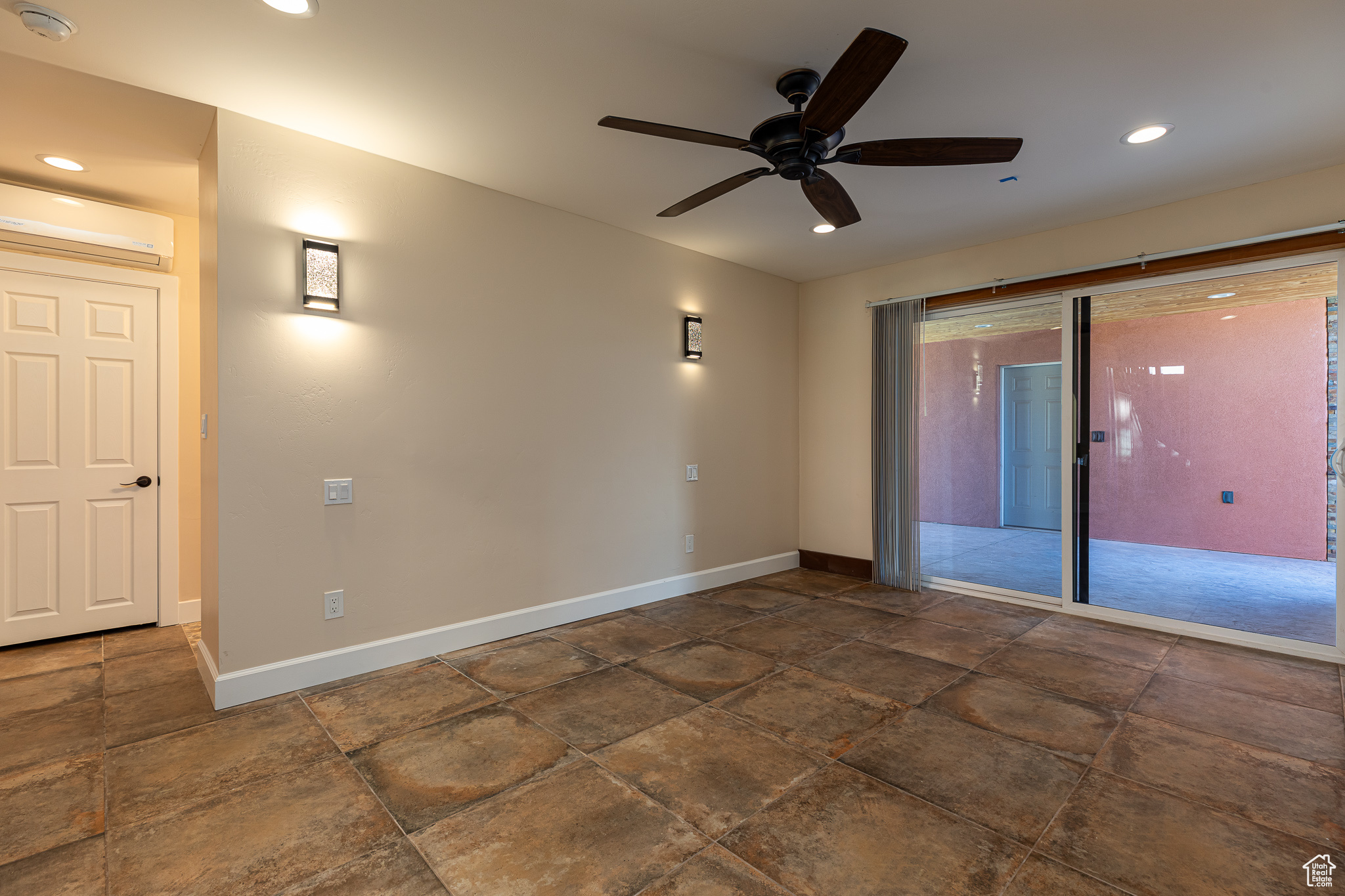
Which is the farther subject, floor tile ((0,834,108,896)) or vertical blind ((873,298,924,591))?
vertical blind ((873,298,924,591))

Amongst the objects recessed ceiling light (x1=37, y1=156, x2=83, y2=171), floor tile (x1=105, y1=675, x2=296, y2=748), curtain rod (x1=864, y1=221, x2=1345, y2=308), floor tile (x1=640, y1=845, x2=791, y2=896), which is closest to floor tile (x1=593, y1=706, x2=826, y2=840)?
floor tile (x1=640, y1=845, x2=791, y2=896)

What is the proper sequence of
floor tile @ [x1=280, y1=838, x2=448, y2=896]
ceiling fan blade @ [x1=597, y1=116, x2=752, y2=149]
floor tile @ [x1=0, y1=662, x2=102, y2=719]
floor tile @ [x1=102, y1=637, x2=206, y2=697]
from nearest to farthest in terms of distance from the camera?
1. floor tile @ [x1=280, y1=838, x2=448, y2=896]
2. ceiling fan blade @ [x1=597, y1=116, x2=752, y2=149]
3. floor tile @ [x1=0, y1=662, x2=102, y2=719]
4. floor tile @ [x1=102, y1=637, x2=206, y2=697]

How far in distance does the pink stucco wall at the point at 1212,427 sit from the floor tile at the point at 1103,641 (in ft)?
2.02

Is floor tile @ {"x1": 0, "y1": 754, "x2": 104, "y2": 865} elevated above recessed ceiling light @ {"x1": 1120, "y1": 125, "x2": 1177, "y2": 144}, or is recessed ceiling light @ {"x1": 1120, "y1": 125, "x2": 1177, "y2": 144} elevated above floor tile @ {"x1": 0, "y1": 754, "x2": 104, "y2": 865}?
recessed ceiling light @ {"x1": 1120, "y1": 125, "x2": 1177, "y2": 144}

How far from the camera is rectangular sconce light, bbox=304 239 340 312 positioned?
2936mm

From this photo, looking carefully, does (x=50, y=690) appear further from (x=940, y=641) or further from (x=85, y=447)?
(x=940, y=641)

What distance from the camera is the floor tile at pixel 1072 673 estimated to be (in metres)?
2.94

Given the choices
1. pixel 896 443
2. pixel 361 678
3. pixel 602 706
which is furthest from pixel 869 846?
pixel 896 443

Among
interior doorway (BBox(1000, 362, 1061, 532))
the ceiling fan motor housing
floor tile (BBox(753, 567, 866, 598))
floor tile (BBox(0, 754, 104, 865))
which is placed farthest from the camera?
floor tile (BBox(753, 567, 866, 598))

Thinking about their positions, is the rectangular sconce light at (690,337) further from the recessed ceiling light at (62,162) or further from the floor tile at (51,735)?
the floor tile at (51,735)

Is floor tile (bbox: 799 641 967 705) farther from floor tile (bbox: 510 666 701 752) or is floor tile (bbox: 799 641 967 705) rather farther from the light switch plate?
the light switch plate

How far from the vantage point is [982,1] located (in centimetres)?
208

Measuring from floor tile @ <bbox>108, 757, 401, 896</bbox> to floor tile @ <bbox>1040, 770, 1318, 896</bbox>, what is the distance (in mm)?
2141

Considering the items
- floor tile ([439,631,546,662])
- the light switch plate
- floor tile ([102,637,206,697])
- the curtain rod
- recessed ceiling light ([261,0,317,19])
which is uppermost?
recessed ceiling light ([261,0,317,19])
